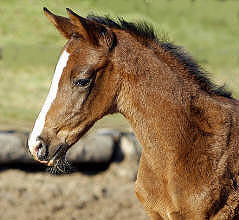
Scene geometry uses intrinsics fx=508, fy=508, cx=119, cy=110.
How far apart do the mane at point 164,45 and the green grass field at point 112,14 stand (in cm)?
807

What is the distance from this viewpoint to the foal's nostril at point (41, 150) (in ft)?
10.1

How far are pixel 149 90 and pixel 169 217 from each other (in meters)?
0.81

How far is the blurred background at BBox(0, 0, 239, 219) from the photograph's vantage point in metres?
6.14

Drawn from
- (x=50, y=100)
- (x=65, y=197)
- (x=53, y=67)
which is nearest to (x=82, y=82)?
(x=50, y=100)

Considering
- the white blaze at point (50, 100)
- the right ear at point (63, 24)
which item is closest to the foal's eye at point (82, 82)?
the white blaze at point (50, 100)

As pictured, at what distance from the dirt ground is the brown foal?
2836 mm

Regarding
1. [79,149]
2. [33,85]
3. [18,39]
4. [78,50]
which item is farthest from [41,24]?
[78,50]

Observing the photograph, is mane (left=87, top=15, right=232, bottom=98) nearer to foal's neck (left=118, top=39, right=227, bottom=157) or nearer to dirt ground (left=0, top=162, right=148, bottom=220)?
foal's neck (left=118, top=39, right=227, bottom=157)

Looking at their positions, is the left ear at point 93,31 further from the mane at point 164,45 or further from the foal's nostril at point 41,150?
the foal's nostril at point 41,150

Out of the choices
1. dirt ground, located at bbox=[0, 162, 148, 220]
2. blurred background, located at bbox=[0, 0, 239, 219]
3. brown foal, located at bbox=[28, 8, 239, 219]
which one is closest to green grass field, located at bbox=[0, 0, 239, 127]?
blurred background, located at bbox=[0, 0, 239, 219]

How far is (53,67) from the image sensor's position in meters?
14.2

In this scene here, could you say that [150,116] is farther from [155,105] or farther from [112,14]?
[112,14]

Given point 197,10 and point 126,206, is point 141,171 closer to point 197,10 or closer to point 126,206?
point 126,206

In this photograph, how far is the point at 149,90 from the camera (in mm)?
3203
